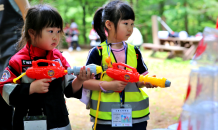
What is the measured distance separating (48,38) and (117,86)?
64cm

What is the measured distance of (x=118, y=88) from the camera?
6.52 feet

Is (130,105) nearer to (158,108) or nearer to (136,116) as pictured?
(136,116)

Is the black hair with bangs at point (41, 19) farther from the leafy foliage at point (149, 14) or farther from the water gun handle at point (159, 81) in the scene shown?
the leafy foliage at point (149, 14)

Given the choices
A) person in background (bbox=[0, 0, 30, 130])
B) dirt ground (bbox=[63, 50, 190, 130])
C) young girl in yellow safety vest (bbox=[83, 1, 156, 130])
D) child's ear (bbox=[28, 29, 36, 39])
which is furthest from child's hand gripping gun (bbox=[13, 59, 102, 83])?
dirt ground (bbox=[63, 50, 190, 130])

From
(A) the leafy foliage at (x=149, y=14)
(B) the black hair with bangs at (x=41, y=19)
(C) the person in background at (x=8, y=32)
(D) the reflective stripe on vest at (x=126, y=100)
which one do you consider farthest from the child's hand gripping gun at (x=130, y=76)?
(A) the leafy foliage at (x=149, y=14)

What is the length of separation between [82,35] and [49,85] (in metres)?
19.1

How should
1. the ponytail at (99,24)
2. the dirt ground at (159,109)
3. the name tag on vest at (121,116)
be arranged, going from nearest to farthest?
the name tag on vest at (121,116)
the ponytail at (99,24)
the dirt ground at (159,109)

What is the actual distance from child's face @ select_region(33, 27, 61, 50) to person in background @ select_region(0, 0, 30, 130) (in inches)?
27.8

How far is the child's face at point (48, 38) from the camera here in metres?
1.82

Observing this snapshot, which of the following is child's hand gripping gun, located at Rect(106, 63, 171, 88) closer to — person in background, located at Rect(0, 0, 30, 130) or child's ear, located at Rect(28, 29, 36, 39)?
child's ear, located at Rect(28, 29, 36, 39)

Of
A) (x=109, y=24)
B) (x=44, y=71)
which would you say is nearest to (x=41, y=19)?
(x=44, y=71)

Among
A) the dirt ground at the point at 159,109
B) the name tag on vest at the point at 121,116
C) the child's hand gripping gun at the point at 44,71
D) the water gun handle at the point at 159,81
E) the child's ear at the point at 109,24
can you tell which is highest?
the child's ear at the point at 109,24

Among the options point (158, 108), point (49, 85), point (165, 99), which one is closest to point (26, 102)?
point (49, 85)

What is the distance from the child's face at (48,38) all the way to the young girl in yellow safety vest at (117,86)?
387mm
